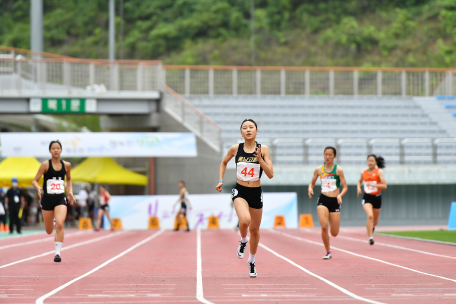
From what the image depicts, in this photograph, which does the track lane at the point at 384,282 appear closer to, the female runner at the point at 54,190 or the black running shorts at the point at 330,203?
the black running shorts at the point at 330,203

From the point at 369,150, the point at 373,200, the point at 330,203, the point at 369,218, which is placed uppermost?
the point at 369,150

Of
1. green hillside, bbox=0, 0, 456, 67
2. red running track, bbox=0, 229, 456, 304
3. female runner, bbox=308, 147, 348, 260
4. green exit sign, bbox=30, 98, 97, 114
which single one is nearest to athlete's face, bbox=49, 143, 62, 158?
red running track, bbox=0, 229, 456, 304

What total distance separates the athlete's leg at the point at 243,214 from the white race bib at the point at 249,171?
31cm

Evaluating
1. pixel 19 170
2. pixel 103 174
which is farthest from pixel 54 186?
pixel 19 170

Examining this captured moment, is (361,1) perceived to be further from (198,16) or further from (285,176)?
(285,176)

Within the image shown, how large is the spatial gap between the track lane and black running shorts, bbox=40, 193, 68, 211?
4636mm

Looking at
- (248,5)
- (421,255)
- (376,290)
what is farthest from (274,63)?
(376,290)

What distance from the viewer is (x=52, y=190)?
1338cm

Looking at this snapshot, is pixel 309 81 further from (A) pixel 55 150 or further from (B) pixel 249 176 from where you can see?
(B) pixel 249 176

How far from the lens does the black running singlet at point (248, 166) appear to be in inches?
400

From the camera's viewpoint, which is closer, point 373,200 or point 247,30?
point 373,200

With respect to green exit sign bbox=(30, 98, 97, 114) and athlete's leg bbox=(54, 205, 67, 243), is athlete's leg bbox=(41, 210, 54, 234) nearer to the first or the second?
athlete's leg bbox=(54, 205, 67, 243)

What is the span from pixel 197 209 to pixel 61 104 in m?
9.80

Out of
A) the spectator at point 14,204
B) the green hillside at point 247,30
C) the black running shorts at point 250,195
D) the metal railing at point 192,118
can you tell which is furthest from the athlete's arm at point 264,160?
the green hillside at point 247,30
